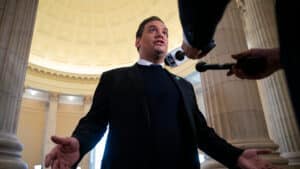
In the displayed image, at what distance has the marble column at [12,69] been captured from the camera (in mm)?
2873

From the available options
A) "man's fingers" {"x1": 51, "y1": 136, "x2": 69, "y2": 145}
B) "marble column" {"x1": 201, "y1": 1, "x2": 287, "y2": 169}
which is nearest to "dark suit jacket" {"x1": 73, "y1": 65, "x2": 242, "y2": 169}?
"man's fingers" {"x1": 51, "y1": 136, "x2": 69, "y2": 145}

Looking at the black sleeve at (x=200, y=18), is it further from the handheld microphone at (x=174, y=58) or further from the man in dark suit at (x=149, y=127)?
the handheld microphone at (x=174, y=58)

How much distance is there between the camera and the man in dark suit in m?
1.59

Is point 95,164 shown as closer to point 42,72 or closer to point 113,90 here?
point 42,72

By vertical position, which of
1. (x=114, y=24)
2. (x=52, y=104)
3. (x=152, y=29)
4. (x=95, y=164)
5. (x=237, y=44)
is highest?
(x=114, y=24)

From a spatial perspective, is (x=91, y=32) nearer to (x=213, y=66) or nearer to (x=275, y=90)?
(x=275, y=90)

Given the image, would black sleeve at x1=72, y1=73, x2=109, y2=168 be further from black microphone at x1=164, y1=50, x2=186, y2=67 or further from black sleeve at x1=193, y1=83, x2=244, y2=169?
black microphone at x1=164, y1=50, x2=186, y2=67

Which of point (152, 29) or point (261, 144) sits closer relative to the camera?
point (152, 29)

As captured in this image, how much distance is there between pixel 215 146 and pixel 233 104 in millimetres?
2158

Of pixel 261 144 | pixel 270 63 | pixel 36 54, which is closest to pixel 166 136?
pixel 270 63

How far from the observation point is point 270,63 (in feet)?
4.10

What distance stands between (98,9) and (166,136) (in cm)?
1583

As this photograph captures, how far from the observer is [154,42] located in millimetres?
2180

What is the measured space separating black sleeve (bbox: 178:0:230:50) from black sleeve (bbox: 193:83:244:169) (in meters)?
0.88
